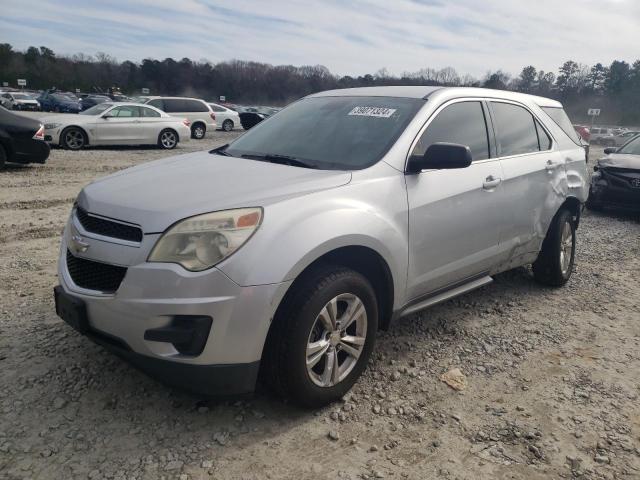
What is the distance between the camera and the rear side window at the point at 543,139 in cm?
452

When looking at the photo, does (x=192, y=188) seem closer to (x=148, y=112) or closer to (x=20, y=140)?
(x=20, y=140)

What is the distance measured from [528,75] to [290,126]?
309 feet

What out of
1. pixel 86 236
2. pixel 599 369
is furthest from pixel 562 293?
pixel 86 236

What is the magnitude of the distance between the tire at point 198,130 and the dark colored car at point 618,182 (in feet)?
49.4

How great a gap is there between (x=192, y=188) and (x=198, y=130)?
61.0ft

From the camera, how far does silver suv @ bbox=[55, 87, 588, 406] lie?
233 centimetres

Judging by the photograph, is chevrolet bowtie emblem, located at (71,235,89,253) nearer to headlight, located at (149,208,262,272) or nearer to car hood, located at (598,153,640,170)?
headlight, located at (149,208,262,272)

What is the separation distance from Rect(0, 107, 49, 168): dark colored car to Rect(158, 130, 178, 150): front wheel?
19.6 feet

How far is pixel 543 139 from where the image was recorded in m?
4.57

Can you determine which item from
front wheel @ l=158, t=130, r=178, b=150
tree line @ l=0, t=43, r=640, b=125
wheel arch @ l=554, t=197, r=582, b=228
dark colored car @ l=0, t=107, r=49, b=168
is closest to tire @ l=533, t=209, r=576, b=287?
wheel arch @ l=554, t=197, r=582, b=228

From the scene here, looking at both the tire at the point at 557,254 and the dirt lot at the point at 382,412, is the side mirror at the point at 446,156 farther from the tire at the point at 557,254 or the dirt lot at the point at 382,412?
the tire at the point at 557,254

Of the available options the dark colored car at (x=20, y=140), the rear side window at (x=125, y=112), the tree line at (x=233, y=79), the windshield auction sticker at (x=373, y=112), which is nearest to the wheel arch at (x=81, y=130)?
the rear side window at (x=125, y=112)

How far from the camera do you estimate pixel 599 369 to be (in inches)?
135

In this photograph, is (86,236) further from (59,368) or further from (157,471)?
(157,471)
